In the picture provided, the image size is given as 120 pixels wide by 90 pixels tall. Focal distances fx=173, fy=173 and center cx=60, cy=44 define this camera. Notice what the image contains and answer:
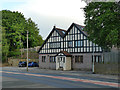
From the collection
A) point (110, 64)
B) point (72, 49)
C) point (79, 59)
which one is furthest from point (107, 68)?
point (72, 49)

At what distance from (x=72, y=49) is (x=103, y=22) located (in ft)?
43.6

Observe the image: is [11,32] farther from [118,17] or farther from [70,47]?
[118,17]

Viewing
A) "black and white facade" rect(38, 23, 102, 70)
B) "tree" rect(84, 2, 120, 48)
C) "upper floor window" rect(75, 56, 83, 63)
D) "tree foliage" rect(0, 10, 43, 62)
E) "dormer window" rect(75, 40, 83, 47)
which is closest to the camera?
"tree" rect(84, 2, 120, 48)

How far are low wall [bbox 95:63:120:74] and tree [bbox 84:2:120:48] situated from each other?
9.20ft

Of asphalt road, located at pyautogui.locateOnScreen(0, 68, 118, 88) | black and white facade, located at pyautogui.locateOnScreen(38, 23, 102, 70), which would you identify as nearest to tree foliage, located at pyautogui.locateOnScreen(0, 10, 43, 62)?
black and white facade, located at pyautogui.locateOnScreen(38, 23, 102, 70)

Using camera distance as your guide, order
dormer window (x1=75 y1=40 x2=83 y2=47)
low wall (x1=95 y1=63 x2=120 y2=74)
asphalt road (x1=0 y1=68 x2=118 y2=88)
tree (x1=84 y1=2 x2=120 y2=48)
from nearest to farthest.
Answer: asphalt road (x1=0 y1=68 x2=118 y2=88)
tree (x1=84 y1=2 x2=120 y2=48)
low wall (x1=95 y1=63 x2=120 y2=74)
dormer window (x1=75 y1=40 x2=83 y2=47)

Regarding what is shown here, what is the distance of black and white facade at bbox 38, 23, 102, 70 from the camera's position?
106 ft

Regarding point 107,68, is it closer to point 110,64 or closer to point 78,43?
point 110,64

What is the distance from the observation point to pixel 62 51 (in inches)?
1369

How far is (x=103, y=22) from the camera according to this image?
22.5 metres

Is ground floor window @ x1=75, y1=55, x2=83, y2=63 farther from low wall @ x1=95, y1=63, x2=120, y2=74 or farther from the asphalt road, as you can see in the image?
the asphalt road

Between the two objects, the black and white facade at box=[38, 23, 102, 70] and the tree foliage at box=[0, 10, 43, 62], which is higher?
the tree foliage at box=[0, 10, 43, 62]

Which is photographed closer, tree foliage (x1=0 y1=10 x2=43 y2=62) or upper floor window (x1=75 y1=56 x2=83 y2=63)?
upper floor window (x1=75 y1=56 x2=83 y2=63)

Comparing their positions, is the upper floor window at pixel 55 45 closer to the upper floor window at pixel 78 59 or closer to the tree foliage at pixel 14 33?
the upper floor window at pixel 78 59
